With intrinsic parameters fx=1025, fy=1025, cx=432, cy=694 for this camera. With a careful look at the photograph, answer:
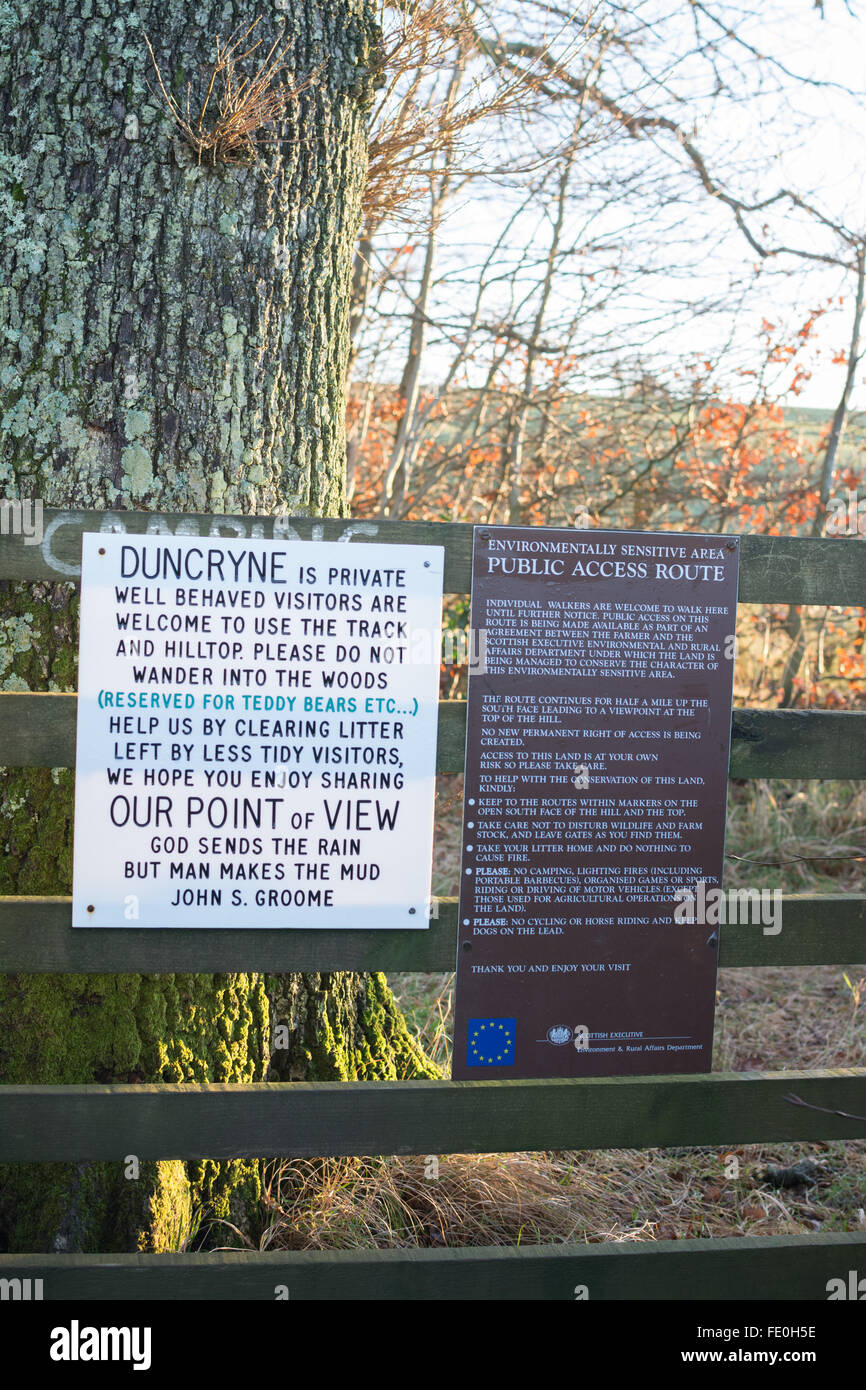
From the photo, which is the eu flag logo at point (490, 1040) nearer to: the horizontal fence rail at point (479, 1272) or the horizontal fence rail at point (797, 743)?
the horizontal fence rail at point (479, 1272)

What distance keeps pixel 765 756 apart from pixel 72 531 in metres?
1.56

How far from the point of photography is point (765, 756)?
2.29m

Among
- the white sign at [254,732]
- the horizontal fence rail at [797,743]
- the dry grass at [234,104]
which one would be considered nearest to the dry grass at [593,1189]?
the white sign at [254,732]

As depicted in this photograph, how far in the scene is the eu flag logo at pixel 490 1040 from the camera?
88.7 inches

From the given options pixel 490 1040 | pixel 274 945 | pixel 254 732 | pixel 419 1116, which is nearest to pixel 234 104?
pixel 254 732

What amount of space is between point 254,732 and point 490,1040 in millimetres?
855

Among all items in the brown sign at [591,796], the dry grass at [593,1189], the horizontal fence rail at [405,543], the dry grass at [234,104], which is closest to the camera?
the horizontal fence rail at [405,543]

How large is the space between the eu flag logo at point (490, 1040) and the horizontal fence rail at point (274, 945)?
0.55 ft

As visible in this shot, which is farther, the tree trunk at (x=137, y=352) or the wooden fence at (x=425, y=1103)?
the tree trunk at (x=137, y=352)

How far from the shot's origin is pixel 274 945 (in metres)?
2.16

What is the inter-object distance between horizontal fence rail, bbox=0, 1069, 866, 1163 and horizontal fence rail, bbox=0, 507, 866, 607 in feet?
3.56

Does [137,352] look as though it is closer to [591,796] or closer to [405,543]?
[405,543]

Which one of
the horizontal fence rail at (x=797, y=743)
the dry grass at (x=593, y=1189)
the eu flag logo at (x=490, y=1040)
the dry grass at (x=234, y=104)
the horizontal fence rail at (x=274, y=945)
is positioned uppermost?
the dry grass at (x=234, y=104)

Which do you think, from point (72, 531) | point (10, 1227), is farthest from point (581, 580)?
point (10, 1227)
